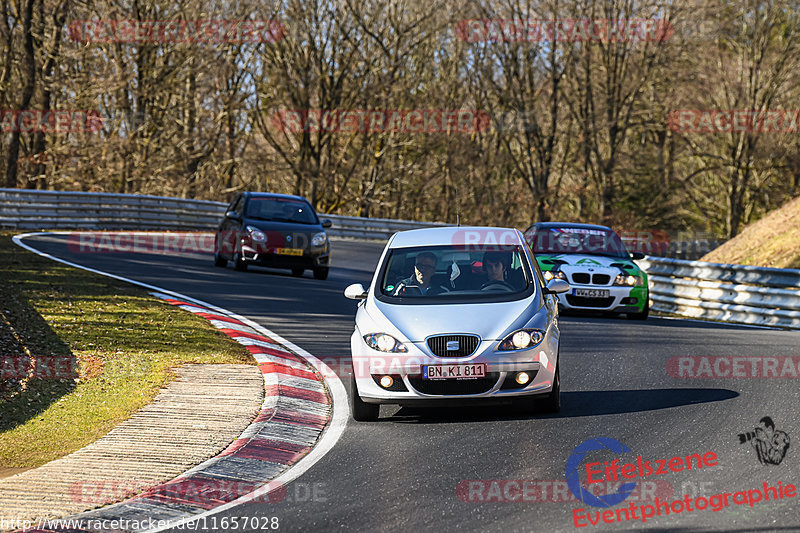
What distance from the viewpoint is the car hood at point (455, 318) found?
8.26 m

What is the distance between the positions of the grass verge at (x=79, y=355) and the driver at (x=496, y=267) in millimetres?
3104

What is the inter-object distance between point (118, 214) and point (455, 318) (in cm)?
2701

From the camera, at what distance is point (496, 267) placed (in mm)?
9328

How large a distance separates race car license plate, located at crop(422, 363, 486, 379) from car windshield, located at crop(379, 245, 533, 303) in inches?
33.6

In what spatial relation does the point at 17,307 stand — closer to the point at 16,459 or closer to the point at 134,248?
the point at 16,459

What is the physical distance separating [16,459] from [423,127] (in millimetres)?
39607

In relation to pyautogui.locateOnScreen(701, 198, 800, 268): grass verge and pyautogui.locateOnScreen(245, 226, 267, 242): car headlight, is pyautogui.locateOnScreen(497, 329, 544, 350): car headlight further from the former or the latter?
pyautogui.locateOnScreen(701, 198, 800, 268): grass verge

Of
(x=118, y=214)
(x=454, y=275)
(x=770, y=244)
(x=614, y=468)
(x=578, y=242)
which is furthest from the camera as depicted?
(x=118, y=214)

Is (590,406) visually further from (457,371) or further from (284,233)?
(284,233)

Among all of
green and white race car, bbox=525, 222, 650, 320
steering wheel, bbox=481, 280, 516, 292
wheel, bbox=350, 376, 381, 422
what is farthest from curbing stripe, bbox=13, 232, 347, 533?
green and white race car, bbox=525, 222, 650, 320

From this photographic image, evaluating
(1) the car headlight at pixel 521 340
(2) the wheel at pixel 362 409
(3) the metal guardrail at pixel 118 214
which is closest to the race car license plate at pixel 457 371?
(1) the car headlight at pixel 521 340

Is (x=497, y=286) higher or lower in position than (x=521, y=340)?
higher

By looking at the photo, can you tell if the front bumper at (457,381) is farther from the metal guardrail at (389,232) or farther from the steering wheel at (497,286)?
the metal guardrail at (389,232)

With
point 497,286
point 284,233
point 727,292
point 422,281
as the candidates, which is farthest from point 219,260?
point 497,286
